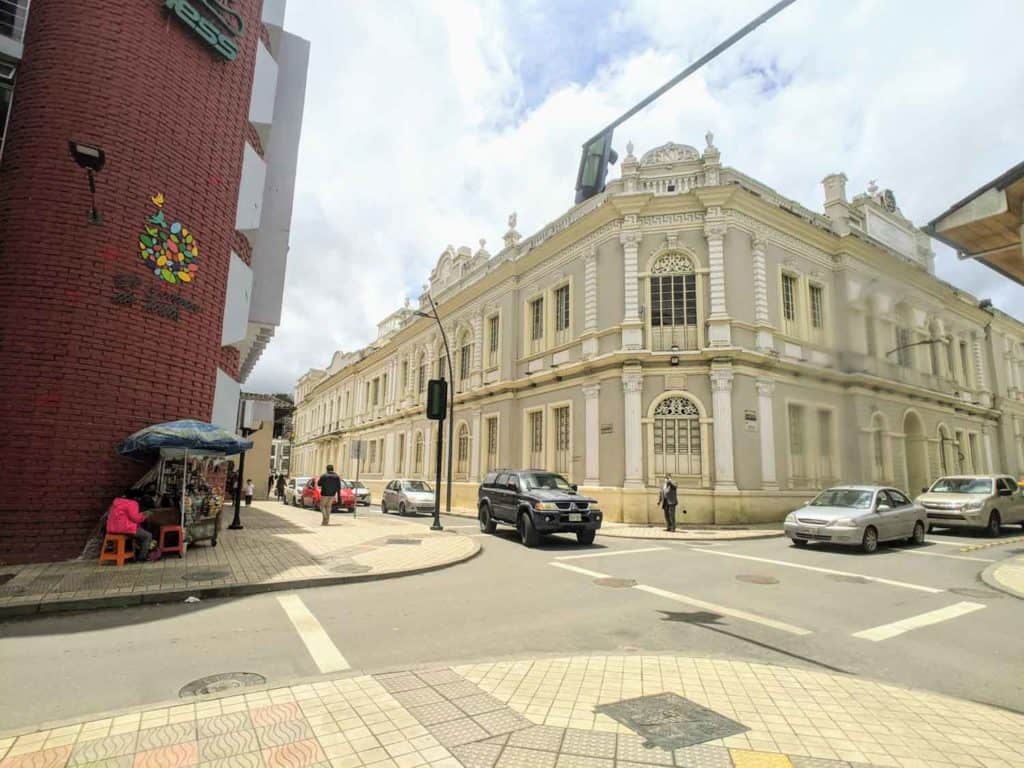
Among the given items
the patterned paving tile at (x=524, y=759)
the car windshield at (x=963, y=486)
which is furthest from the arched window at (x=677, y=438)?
the patterned paving tile at (x=524, y=759)

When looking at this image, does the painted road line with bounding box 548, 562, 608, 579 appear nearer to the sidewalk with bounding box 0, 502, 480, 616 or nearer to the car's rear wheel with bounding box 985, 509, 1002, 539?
the sidewalk with bounding box 0, 502, 480, 616

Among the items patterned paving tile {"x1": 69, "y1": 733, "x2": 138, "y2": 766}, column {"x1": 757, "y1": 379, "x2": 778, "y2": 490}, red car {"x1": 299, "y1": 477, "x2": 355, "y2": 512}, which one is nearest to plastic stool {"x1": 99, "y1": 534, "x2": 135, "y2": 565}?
patterned paving tile {"x1": 69, "y1": 733, "x2": 138, "y2": 766}

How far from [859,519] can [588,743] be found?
463 inches

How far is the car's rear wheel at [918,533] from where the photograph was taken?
14.1 metres

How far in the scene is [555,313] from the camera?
80.0 ft

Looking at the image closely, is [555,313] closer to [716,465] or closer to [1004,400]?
[716,465]

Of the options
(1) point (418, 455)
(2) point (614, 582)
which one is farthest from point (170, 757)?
(1) point (418, 455)

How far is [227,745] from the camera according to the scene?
3.33 m

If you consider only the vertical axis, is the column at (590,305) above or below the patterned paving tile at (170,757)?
above

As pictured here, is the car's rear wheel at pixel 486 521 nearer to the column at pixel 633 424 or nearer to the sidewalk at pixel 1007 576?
the column at pixel 633 424

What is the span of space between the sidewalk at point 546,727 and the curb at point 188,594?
388 cm

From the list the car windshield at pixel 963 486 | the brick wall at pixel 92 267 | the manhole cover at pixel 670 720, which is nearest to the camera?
the manhole cover at pixel 670 720

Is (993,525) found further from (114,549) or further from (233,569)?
(114,549)

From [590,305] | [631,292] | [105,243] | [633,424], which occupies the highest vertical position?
[631,292]
